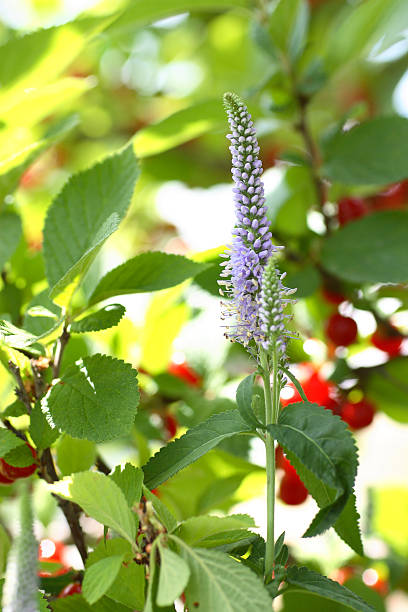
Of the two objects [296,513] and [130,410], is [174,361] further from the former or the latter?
[296,513]

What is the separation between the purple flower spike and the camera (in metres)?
0.27

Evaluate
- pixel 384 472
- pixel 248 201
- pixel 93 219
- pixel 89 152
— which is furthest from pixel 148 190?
pixel 384 472

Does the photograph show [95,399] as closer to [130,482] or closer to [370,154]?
[130,482]

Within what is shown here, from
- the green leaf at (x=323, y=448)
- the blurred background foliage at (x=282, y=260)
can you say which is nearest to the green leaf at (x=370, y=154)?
the blurred background foliage at (x=282, y=260)

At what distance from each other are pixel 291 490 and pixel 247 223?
1.15ft

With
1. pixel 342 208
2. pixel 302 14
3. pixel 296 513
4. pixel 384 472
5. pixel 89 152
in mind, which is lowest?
pixel 384 472

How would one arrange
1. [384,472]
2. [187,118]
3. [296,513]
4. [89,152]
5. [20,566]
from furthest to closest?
1. [384,472]
2. [296,513]
3. [89,152]
4. [187,118]
5. [20,566]

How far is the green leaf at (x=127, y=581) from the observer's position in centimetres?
27

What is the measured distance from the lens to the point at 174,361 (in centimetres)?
66

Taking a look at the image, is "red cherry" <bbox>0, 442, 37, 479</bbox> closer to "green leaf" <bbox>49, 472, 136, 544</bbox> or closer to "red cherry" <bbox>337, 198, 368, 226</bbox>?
"green leaf" <bbox>49, 472, 136, 544</bbox>

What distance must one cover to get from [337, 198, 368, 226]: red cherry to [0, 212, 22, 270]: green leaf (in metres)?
0.32

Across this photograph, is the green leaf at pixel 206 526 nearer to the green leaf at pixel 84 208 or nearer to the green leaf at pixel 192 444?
the green leaf at pixel 192 444

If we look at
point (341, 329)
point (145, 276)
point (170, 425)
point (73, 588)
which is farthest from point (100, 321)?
point (341, 329)

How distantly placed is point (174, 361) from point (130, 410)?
0.36 meters
